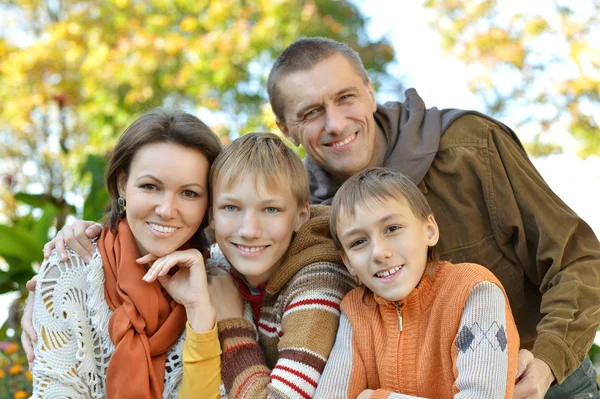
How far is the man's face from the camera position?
10.1 feet

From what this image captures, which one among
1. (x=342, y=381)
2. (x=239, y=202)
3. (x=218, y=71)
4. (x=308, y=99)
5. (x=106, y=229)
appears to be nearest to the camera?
(x=342, y=381)

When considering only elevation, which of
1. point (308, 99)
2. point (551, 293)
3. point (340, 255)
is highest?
point (308, 99)

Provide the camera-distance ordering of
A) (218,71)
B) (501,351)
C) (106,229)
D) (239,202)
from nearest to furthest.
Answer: (501,351) < (239,202) < (106,229) < (218,71)

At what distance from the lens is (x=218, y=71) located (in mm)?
8891

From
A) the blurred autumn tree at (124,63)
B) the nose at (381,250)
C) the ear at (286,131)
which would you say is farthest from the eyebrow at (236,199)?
the blurred autumn tree at (124,63)

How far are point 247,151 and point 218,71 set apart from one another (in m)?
6.56

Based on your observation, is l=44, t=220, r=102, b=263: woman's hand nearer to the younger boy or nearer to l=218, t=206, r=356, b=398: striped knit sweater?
l=218, t=206, r=356, b=398: striped knit sweater

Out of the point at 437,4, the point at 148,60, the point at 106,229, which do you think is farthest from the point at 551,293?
the point at 437,4

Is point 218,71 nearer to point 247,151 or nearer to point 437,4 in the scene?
point 437,4

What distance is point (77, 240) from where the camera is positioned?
106 inches

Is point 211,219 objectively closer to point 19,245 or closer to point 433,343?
point 433,343

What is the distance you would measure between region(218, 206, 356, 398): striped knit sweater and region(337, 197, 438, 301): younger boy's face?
0.21 metres

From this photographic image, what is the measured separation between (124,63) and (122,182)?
7.17 meters

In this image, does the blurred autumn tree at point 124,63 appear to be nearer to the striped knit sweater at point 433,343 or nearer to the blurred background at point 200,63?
the blurred background at point 200,63
